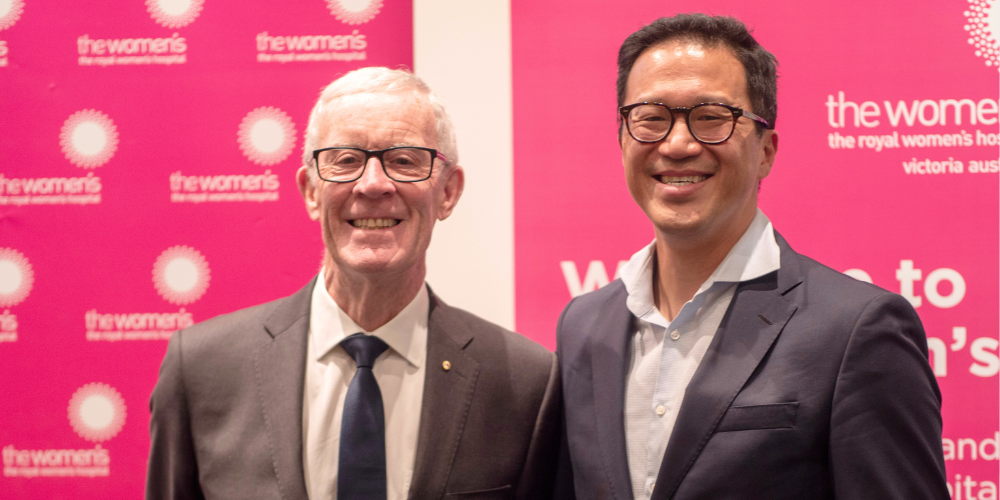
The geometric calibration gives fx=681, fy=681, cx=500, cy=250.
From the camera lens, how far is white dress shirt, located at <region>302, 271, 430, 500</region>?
1.67 metres

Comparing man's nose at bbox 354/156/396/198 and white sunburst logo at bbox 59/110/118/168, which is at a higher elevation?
white sunburst logo at bbox 59/110/118/168

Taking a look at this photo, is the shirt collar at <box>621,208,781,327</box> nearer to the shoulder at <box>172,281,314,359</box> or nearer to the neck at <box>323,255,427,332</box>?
the neck at <box>323,255,427,332</box>

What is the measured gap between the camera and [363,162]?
1.73 meters

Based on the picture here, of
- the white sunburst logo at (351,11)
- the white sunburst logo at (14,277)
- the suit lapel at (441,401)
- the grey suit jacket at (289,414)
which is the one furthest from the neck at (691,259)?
the white sunburst logo at (14,277)

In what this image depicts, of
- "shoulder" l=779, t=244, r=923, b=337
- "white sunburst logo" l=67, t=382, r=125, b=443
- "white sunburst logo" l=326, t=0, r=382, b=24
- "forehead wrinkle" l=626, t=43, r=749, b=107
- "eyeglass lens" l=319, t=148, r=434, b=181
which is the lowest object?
"white sunburst logo" l=67, t=382, r=125, b=443

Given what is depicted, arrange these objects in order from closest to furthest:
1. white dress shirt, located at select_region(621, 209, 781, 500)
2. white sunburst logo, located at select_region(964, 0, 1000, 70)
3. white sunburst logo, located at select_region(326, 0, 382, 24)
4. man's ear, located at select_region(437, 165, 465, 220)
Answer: white dress shirt, located at select_region(621, 209, 781, 500) → man's ear, located at select_region(437, 165, 465, 220) → white sunburst logo, located at select_region(964, 0, 1000, 70) → white sunburst logo, located at select_region(326, 0, 382, 24)

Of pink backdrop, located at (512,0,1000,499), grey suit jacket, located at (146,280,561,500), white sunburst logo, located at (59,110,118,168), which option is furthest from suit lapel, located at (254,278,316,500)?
pink backdrop, located at (512,0,1000,499)

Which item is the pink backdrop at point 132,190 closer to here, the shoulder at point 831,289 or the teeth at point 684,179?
the teeth at point 684,179

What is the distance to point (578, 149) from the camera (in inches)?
103

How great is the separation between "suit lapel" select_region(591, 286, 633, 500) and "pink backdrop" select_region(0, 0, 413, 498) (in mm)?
1297

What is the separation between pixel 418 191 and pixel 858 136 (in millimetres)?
1753

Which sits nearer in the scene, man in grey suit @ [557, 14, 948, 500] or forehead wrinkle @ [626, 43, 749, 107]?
man in grey suit @ [557, 14, 948, 500]

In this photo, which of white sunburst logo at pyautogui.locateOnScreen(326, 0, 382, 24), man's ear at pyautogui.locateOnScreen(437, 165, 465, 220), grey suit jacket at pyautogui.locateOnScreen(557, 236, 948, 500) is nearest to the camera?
grey suit jacket at pyautogui.locateOnScreen(557, 236, 948, 500)

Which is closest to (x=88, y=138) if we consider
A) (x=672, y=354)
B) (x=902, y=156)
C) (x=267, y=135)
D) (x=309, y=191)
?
(x=267, y=135)
